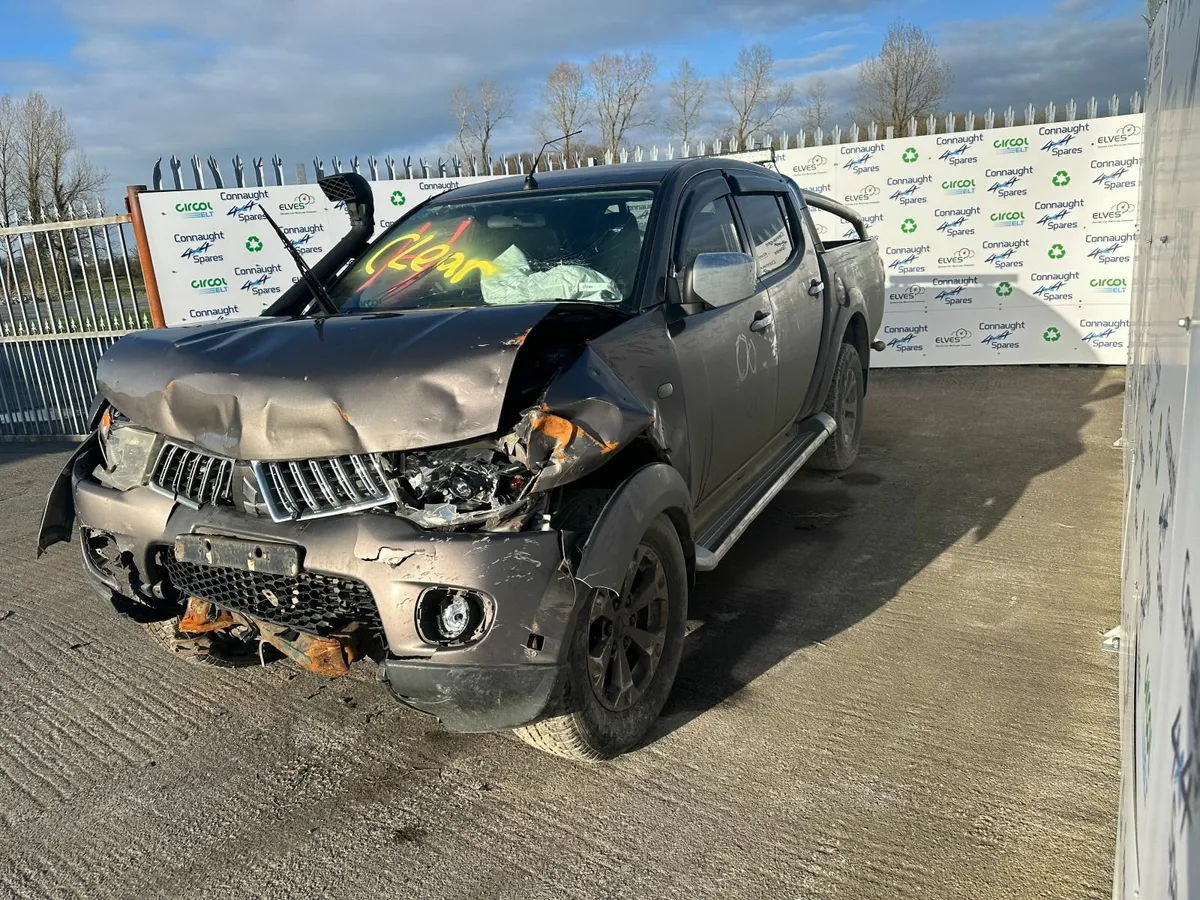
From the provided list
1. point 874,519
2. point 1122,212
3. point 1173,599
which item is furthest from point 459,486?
point 1122,212

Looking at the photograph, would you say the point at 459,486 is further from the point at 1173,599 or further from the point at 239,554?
the point at 1173,599

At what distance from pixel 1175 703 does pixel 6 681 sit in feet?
13.9

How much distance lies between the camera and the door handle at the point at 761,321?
4.01 meters

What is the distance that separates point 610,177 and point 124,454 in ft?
7.66

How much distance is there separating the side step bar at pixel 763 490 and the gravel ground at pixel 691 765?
0.48 meters

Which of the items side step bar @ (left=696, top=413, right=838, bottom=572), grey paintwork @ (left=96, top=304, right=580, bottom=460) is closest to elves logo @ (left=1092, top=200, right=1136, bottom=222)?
side step bar @ (left=696, top=413, right=838, bottom=572)

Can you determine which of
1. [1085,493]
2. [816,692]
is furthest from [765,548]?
[1085,493]

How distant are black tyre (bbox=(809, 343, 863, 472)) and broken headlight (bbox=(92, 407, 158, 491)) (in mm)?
3930

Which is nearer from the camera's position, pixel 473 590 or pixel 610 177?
pixel 473 590

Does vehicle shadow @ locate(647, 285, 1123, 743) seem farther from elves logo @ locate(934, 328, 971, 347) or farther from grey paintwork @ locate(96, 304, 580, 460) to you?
grey paintwork @ locate(96, 304, 580, 460)

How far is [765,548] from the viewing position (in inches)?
193

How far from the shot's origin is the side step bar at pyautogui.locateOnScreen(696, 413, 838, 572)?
137 inches

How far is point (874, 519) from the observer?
207 inches

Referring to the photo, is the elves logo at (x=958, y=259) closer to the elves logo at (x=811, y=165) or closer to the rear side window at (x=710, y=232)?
the elves logo at (x=811, y=165)
